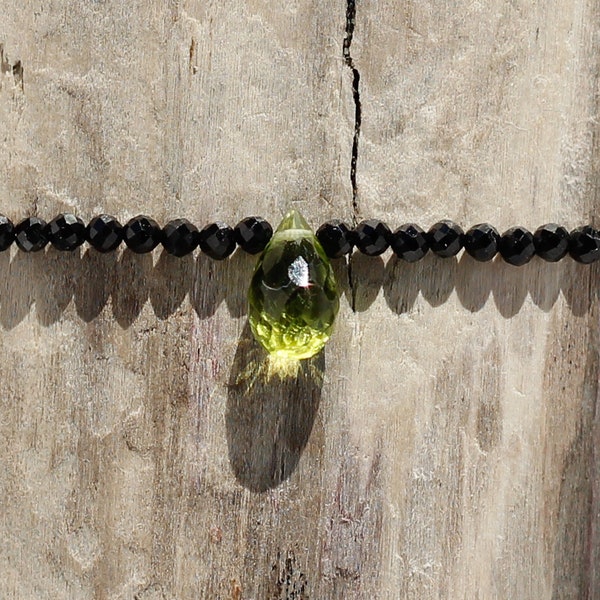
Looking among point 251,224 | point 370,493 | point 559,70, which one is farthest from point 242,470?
point 559,70

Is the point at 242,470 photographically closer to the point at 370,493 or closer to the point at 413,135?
the point at 370,493

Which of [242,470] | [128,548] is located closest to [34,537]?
[128,548]

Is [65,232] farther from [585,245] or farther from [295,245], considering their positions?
[585,245]

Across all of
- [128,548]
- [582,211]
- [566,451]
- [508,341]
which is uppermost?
[582,211]

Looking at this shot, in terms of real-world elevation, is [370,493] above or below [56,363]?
below

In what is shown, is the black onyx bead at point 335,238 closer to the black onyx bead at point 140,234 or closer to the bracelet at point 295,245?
the bracelet at point 295,245

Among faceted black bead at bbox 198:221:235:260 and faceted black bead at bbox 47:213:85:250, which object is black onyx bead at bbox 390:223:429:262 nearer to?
faceted black bead at bbox 198:221:235:260

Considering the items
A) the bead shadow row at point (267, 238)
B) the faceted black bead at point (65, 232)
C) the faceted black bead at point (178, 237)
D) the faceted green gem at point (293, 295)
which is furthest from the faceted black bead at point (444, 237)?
the faceted black bead at point (65, 232)

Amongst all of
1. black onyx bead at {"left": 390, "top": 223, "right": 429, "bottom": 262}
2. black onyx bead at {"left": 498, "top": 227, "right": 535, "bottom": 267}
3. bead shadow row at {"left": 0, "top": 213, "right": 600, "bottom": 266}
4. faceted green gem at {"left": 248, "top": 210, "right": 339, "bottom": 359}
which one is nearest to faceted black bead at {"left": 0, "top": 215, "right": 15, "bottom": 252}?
bead shadow row at {"left": 0, "top": 213, "right": 600, "bottom": 266}
